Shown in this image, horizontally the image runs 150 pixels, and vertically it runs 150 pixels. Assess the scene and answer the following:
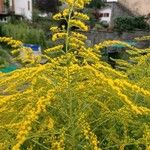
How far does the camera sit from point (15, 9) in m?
39.8

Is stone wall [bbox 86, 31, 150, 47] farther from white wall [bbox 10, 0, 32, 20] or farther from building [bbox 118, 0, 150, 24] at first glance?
white wall [bbox 10, 0, 32, 20]

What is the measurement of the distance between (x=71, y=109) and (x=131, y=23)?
33.6m

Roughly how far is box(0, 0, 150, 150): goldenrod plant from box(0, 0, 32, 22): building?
33.4m

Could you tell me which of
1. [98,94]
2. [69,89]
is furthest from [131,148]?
[69,89]

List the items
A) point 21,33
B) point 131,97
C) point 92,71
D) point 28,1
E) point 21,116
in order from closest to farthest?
1. point 92,71
2. point 21,116
3. point 131,97
4. point 21,33
5. point 28,1

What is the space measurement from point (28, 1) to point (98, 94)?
35.6 metres

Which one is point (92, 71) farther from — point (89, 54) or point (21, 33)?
point (21, 33)

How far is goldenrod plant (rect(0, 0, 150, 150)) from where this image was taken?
3.18 metres

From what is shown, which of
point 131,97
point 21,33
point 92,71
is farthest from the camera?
point 21,33

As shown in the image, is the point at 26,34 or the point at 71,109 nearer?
the point at 71,109

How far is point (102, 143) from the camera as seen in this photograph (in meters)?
3.48

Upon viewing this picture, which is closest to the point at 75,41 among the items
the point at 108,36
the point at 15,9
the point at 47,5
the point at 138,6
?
the point at 108,36

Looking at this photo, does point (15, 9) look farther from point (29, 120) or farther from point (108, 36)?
point (29, 120)

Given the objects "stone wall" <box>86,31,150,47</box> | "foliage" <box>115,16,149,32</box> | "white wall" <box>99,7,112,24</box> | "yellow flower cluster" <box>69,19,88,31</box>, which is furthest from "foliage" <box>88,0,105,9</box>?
"yellow flower cluster" <box>69,19,88,31</box>
